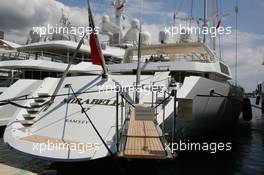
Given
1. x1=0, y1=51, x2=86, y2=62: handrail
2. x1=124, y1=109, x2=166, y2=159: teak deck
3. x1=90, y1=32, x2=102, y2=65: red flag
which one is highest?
x1=0, y1=51, x2=86, y2=62: handrail

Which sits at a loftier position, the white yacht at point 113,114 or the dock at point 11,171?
the white yacht at point 113,114

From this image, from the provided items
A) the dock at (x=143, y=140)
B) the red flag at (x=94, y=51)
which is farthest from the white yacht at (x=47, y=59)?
the dock at (x=143, y=140)

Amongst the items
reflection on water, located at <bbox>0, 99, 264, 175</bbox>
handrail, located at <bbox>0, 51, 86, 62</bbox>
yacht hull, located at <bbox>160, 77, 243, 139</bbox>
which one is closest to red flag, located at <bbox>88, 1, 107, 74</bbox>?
yacht hull, located at <bbox>160, 77, 243, 139</bbox>

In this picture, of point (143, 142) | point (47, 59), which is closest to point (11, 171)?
point (143, 142)

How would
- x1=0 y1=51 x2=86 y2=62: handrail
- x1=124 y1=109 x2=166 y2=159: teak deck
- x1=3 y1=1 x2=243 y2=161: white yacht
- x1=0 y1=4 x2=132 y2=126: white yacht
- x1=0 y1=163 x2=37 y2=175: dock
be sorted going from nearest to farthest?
x1=0 y1=163 x2=37 y2=175: dock < x1=124 y1=109 x2=166 y2=159: teak deck < x1=3 y1=1 x2=243 y2=161: white yacht < x1=0 y1=4 x2=132 y2=126: white yacht < x1=0 y1=51 x2=86 y2=62: handrail

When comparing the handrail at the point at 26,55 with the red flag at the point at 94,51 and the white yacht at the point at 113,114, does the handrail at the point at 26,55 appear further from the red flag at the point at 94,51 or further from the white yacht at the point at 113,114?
the red flag at the point at 94,51

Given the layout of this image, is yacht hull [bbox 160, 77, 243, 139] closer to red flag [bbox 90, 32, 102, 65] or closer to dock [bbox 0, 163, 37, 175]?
red flag [bbox 90, 32, 102, 65]

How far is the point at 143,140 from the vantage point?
21.3ft

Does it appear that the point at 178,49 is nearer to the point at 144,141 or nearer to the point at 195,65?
the point at 195,65

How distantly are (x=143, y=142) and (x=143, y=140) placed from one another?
0.14 metres

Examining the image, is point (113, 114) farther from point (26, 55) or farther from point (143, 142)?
point (26, 55)

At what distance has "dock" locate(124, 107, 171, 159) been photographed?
5.56 metres

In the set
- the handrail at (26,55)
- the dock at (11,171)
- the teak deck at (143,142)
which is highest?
the handrail at (26,55)

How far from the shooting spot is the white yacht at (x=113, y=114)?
271 inches
